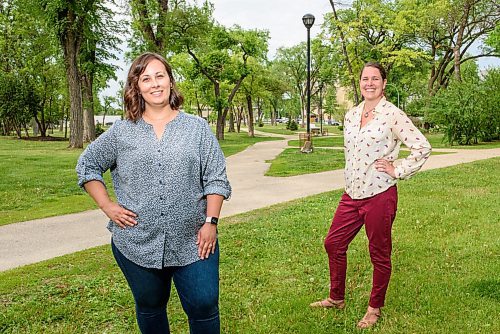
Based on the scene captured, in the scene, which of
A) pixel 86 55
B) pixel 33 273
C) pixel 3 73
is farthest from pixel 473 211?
pixel 3 73

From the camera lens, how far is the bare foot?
392cm

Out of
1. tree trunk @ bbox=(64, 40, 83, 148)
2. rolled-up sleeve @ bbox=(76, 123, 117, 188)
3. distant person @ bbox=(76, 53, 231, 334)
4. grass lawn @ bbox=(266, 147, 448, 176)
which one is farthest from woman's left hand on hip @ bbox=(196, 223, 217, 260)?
tree trunk @ bbox=(64, 40, 83, 148)

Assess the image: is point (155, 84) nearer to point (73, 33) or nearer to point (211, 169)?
point (211, 169)

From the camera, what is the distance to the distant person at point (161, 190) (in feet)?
8.55

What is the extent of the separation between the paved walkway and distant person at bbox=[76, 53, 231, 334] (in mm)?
3673

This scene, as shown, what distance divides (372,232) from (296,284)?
53.9 inches

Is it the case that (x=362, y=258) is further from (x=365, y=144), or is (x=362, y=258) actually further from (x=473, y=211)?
(x=473, y=211)

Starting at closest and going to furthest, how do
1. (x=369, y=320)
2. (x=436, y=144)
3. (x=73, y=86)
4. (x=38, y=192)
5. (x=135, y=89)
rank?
(x=135, y=89)
(x=369, y=320)
(x=38, y=192)
(x=73, y=86)
(x=436, y=144)

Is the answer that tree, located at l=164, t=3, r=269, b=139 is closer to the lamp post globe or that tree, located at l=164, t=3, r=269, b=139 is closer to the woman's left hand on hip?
the lamp post globe

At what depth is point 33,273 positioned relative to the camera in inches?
207

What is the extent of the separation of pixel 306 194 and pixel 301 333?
674 centimetres

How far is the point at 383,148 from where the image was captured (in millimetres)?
3781

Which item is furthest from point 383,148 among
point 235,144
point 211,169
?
point 235,144

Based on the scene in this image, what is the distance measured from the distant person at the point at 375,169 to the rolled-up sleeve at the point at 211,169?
1507 millimetres
